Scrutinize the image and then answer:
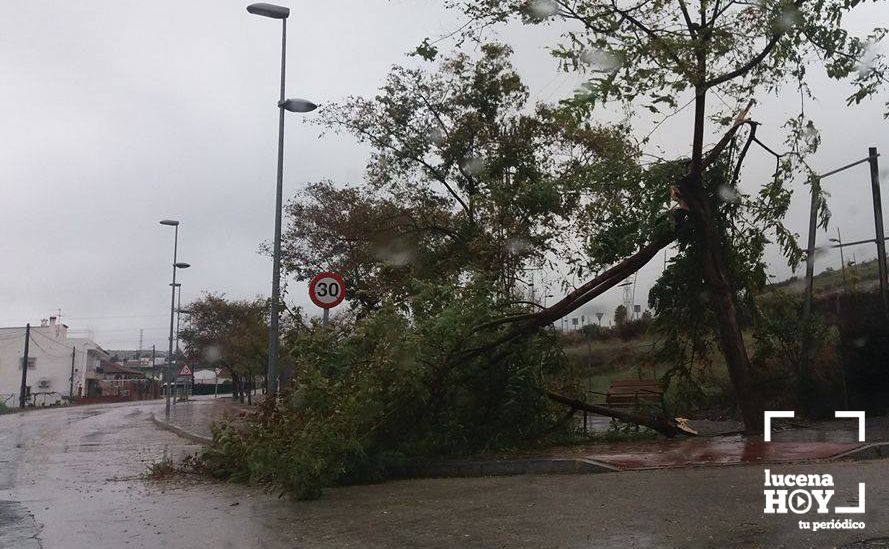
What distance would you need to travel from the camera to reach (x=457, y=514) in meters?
7.27

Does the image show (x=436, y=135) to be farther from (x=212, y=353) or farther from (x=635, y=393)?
(x=212, y=353)

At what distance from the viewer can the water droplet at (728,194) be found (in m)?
12.8

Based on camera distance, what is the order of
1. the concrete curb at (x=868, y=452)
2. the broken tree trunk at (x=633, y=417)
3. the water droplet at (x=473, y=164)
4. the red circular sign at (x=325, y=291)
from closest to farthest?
the concrete curb at (x=868, y=452) < the broken tree trunk at (x=633, y=417) < the red circular sign at (x=325, y=291) < the water droplet at (x=473, y=164)

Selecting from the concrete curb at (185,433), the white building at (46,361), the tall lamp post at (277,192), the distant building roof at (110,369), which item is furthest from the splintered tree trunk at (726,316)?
the distant building roof at (110,369)

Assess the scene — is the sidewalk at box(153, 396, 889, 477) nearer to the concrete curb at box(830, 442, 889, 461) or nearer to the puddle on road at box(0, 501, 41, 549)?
the concrete curb at box(830, 442, 889, 461)

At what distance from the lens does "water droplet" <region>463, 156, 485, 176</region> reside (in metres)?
18.4

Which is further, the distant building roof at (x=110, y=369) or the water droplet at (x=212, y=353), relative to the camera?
the distant building roof at (x=110, y=369)

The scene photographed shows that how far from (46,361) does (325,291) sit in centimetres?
8260

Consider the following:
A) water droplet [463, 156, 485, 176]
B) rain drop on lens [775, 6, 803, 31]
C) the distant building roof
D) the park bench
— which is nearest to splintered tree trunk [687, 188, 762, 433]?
the park bench

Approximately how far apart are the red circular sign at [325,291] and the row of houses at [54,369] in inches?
2742

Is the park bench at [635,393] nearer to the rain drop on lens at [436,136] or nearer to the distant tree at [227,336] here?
the rain drop on lens at [436,136]

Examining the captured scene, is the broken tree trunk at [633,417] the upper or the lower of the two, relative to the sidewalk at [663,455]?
upper

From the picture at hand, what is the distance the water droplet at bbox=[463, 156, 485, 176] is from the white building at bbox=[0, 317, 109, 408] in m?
71.5

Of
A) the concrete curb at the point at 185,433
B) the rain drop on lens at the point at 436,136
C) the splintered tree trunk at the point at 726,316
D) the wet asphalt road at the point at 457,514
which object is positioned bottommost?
the concrete curb at the point at 185,433
